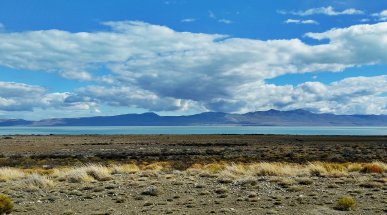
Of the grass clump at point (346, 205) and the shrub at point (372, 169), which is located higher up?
the shrub at point (372, 169)

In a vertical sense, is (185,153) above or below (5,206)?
below

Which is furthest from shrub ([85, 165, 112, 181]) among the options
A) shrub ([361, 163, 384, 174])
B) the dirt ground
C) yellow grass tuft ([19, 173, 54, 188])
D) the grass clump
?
the dirt ground

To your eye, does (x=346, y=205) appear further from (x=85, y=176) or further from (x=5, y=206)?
(x=85, y=176)

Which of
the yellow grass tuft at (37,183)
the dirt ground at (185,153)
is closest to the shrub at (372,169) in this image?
the dirt ground at (185,153)

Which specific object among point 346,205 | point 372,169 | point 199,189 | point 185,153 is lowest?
point 185,153

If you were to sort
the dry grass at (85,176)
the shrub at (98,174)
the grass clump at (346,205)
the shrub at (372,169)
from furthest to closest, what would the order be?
the shrub at (372,169)
the shrub at (98,174)
the dry grass at (85,176)
the grass clump at (346,205)

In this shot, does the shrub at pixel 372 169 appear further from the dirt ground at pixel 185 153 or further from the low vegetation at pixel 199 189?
the dirt ground at pixel 185 153

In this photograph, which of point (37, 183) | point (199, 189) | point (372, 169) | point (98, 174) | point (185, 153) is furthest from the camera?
point (185, 153)

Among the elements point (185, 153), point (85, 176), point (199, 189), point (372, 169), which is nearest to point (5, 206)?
point (199, 189)

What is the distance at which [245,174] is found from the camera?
22.5 metres

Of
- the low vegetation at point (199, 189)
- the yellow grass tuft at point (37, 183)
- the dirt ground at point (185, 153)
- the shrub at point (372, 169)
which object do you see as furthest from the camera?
the dirt ground at point (185, 153)

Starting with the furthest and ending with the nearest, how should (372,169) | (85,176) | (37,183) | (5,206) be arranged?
1. (372,169)
2. (85,176)
3. (37,183)
4. (5,206)

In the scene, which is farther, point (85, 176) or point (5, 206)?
point (85, 176)

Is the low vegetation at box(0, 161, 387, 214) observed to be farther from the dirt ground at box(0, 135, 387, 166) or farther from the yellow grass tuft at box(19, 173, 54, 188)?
the dirt ground at box(0, 135, 387, 166)
